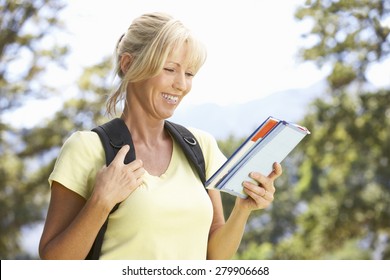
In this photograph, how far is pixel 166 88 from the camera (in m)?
1.47

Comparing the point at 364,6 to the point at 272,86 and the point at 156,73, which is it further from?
the point at 156,73

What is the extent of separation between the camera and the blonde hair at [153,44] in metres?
1.43

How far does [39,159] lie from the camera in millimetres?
7488

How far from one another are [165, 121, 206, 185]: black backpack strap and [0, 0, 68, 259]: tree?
20.1 feet

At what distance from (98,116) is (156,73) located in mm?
6230

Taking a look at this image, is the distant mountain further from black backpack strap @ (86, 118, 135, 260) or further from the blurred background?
black backpack strap @ (86, 118, 135, 260)

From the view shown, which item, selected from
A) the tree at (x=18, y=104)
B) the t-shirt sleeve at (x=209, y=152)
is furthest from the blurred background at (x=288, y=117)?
the t-shirt sleeve at (x=209, y=152)

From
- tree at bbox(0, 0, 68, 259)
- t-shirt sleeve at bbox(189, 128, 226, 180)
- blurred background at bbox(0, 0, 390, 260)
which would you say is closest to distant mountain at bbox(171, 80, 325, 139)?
blurred background at bbox(0, 0, 390, 260)

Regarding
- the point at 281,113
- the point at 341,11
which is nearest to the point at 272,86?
the point at 281,113

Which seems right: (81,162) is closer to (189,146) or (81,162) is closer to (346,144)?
(189,146)

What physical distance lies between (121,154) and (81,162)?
92mm

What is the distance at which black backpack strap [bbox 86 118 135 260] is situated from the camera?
139 cm

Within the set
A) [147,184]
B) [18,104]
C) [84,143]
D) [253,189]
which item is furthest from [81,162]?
[18,104]

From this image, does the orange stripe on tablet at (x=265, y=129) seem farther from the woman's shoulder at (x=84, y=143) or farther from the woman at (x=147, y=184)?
the woman's shoulder at (x=84, y=143)
